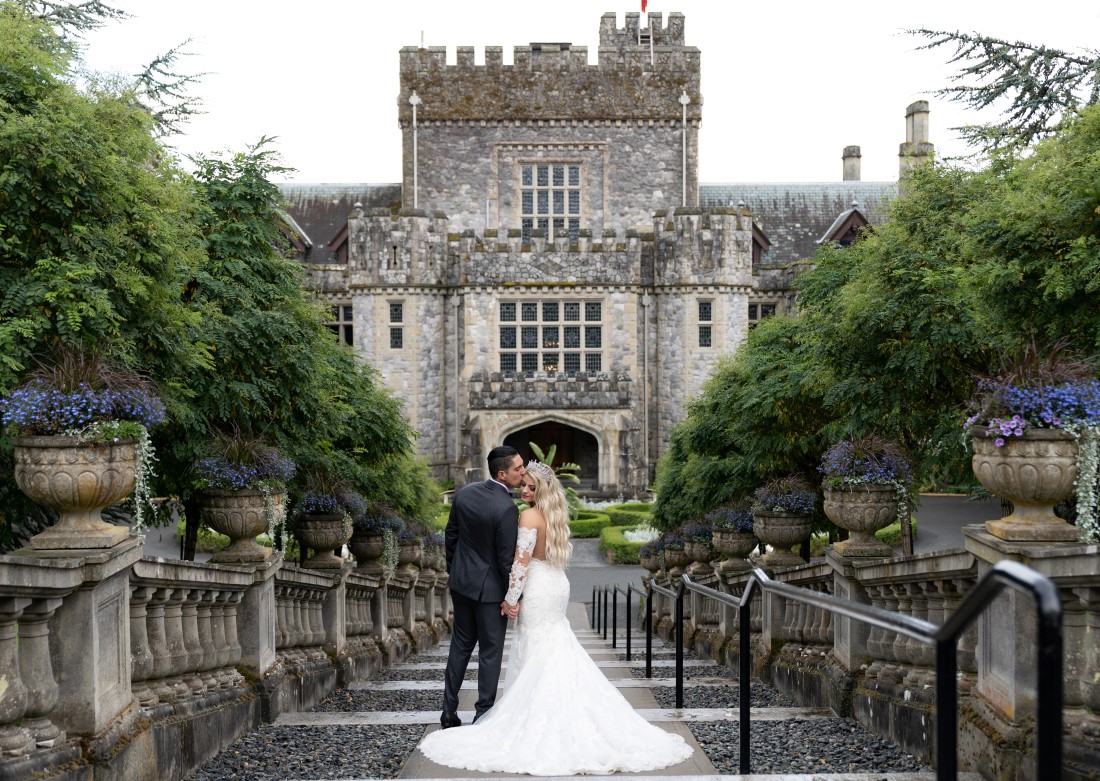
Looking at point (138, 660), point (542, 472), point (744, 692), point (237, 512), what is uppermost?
point (542, 472)

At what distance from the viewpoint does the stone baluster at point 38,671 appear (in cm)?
450

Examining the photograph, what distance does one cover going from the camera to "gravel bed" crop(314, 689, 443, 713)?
8.58m

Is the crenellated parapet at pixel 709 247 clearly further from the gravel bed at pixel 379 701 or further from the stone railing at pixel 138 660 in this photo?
the stone railing at pixel 138 660

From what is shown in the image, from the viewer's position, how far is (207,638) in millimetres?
6707

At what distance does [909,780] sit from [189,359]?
6.13 metres

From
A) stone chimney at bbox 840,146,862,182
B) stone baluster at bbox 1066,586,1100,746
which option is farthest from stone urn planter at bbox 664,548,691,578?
stone chimney at bbox 840,146,862,182

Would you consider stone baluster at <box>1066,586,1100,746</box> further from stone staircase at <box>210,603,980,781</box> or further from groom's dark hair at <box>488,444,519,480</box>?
groom's dark hair at <box>488,444,519,480</box>

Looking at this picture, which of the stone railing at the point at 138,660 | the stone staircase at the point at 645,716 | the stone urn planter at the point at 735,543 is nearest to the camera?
the stone railing at the point at 138,660

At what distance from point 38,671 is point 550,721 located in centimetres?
245

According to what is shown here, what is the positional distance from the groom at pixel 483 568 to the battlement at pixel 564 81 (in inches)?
1244

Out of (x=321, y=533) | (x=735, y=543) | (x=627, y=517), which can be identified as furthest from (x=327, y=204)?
(x=321, y=533)

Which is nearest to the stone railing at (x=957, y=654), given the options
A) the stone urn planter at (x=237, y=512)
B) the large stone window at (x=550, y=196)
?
the stone urn planter at (x=237, y=512)

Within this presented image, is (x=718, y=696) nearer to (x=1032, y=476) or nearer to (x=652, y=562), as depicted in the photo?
(x=1032, y=476)

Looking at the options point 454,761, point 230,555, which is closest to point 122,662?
point 454,761
